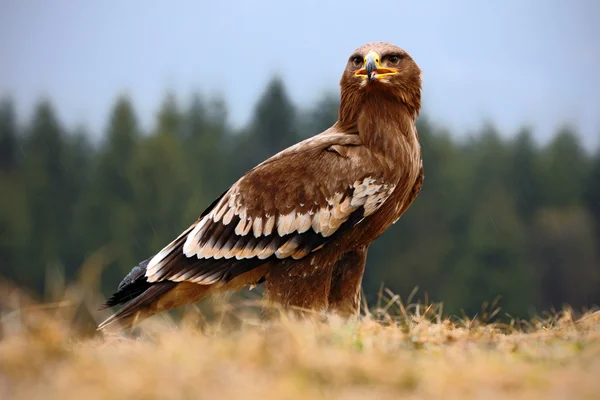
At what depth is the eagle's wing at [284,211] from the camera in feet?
20.3

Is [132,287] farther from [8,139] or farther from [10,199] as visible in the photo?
[8,139]

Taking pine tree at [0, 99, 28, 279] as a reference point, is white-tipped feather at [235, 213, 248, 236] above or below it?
above

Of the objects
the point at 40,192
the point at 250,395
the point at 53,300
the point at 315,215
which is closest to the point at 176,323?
the point at 53,300

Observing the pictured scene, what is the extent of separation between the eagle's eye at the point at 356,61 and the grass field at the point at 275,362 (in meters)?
2.35

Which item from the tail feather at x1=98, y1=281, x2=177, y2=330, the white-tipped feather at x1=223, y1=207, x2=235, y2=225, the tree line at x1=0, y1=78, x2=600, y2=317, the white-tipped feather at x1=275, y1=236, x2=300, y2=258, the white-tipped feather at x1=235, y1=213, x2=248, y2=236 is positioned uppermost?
the white-tipped feather at x1=223, y1=207, x2=235, y2=225

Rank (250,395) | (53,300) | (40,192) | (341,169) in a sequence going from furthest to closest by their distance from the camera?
(40,192) < (341,169) < (53,300) < (250,395)

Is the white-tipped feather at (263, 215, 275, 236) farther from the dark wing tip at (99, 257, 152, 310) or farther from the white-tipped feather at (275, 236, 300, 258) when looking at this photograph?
the dark wing tip at (99, 257, 152, 310)

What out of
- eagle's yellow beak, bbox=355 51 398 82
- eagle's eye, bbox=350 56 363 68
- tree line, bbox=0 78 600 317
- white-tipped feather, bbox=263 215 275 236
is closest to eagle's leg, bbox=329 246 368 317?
white-tipped feather, bbox=263 215 275 236

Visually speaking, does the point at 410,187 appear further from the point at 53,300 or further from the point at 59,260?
the point at 59,260

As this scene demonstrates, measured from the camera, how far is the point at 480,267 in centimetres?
3500

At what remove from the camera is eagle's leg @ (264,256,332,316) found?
20.5 feet

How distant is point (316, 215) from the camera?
20.5 ft

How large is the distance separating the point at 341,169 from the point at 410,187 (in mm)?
635

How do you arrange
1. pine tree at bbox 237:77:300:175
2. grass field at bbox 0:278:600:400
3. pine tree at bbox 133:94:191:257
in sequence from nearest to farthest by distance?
grass field at bbox 0:278:600:400 < pine tree at bbox 133:94:191:257 < pine tree at bbox 237:77:300:175
